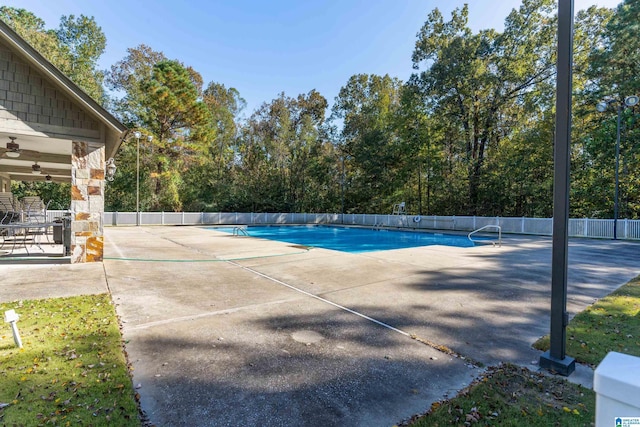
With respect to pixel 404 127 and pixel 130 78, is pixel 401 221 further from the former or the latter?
pixel 130 78

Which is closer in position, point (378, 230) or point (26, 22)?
point (378, 230)

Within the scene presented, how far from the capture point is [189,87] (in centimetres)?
2355

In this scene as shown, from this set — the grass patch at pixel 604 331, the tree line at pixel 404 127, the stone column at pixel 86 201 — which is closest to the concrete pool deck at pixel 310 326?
the grass patch at pixel 604 331

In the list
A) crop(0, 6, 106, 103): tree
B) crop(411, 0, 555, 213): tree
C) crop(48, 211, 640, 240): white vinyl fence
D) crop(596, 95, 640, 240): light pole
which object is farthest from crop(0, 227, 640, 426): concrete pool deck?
crop(0, 6, 106, 103): tree

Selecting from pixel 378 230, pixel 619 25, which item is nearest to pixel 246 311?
pixel 378 230

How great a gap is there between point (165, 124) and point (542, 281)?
2523 centimetres

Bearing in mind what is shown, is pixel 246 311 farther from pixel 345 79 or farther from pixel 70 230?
pixel 345 79

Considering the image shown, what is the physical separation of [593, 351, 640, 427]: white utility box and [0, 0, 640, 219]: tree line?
67.5 feet

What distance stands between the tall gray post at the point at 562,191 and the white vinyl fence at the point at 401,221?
50.2 feet

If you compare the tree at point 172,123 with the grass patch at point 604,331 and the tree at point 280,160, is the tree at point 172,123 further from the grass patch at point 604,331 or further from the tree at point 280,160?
the grass patch at point 604,331

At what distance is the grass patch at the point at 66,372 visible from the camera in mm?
1965

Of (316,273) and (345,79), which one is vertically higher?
(345,79)

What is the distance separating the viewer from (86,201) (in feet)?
21.6

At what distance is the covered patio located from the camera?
5.65 metres
